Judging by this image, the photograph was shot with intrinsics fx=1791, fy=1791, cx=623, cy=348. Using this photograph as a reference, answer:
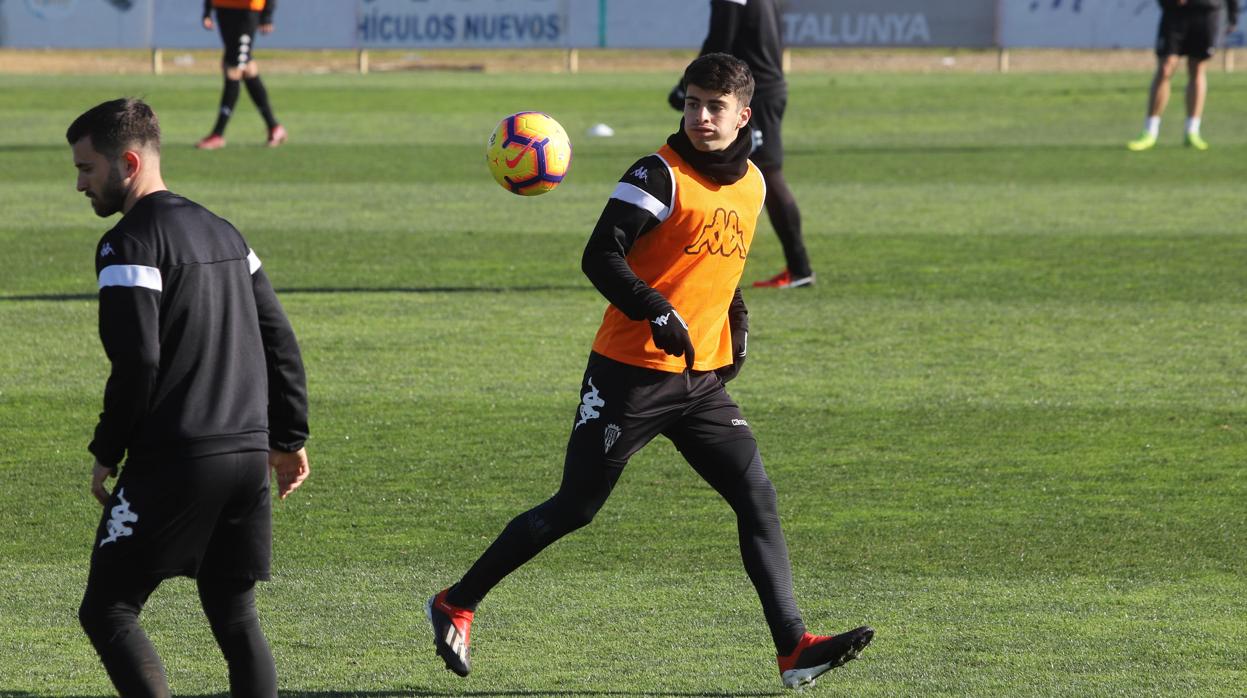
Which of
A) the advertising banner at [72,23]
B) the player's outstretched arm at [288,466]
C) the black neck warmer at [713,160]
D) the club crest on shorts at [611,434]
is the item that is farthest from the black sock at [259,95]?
the player's outstretched arm at [288,466]

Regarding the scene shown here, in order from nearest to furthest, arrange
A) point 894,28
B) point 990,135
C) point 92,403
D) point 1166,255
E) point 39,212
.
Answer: point 92,403 → point 1166,255 → point 39,212 → point 990,135 → point 894,28

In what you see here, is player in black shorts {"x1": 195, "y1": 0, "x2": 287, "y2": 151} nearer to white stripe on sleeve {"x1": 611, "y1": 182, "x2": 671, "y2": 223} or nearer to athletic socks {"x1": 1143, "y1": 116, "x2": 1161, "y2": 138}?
athletic socks {"x1": 1143, "y1": 116, "x2": 1161, "y2": 138}

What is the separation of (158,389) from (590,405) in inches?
53.8

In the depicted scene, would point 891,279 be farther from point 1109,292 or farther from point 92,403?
point 92,403

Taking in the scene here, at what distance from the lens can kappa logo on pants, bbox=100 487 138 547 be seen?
389 centimetres

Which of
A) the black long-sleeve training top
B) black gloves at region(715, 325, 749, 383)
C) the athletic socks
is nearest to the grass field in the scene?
black gloves at region(715, 325, 749, 383)

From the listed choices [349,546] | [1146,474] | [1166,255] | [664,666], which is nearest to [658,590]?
[664,666]

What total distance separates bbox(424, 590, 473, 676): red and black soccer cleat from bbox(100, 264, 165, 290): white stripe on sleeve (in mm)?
1511

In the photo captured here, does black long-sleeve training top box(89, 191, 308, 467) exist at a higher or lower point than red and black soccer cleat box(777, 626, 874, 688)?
higher

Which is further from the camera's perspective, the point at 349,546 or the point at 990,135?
the point at 990,135

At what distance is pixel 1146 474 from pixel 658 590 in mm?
2399

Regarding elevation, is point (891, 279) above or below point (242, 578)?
below

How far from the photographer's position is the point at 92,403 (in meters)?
8.14

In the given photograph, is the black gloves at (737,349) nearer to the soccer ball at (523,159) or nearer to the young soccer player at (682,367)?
the young soccer player at (682,367)
